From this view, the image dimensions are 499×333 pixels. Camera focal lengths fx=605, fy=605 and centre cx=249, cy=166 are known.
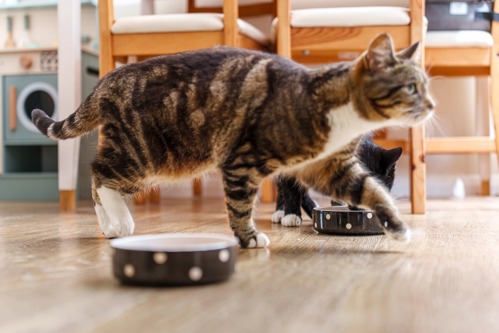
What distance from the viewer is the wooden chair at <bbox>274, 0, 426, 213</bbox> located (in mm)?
2395

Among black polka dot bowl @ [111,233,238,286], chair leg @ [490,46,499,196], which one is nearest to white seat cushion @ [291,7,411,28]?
chair leg @ [490,46,499,196]

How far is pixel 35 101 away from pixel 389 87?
2956 millimetres

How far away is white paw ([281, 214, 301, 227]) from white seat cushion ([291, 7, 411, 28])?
A: 2.84 feet

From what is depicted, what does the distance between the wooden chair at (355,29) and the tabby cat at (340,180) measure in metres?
0.54

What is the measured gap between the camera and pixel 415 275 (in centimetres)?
114

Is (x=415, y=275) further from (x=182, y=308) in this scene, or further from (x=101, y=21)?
(x=101, y=21)

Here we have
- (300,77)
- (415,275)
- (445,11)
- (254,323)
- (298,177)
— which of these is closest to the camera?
(254,323)

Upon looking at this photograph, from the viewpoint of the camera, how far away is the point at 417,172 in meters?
2.46

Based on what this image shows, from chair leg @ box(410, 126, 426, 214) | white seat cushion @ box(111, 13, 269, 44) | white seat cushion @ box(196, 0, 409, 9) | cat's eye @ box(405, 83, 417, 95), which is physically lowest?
chair leg @ box(410, 126, 426, 214)

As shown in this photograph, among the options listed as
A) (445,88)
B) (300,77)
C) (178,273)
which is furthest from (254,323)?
(445,88)

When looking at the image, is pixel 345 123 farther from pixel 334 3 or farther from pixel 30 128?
pixel 30 128

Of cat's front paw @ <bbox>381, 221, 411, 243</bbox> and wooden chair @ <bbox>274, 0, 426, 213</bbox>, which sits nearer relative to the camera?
cat's front paw @ <bbox>381, 221, 411, 243</bbox>

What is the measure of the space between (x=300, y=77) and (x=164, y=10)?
195 cm

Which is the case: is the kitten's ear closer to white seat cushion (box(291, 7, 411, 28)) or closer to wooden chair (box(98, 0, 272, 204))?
white seat cushion (box(291, 7, 411, 28))
